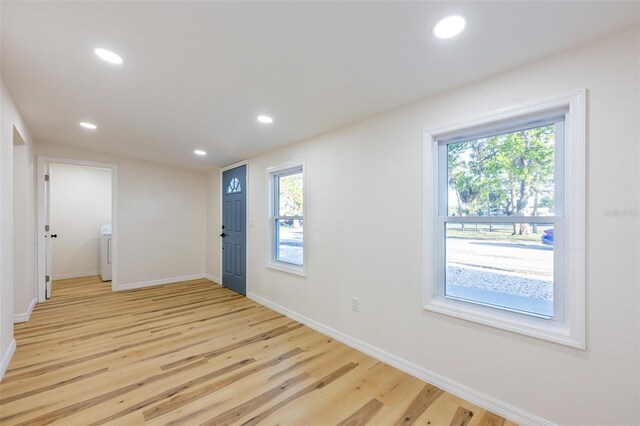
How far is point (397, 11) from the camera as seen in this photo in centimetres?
138

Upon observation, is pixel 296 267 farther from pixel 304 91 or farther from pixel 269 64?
pixel 269 64

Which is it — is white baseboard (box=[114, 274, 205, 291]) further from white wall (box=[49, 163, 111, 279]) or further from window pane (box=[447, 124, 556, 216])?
window pane (box=[447, 124, 556, 216])

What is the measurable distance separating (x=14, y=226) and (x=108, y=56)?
2876 millimetres

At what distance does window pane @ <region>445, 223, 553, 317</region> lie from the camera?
1838 millimetres

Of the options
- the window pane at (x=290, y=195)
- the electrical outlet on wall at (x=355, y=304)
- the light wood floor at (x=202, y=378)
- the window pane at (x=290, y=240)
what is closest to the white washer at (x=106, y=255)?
the light wood floor at (x=202, y=378)

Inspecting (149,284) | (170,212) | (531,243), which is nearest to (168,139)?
(170,212)

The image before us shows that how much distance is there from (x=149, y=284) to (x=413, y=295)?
4.99m

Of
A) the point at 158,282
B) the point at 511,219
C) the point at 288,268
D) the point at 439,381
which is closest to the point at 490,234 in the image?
the point at 511,219

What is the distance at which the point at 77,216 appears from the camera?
232 inches

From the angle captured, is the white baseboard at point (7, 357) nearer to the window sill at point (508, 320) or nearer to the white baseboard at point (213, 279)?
the white baseboard at point (213, 279)

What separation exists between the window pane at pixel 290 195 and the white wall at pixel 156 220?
2695 millimetres

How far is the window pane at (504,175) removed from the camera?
1.83 meters

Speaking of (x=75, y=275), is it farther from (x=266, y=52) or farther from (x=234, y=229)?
(x=266, y=52)

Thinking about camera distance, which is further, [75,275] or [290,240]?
[75,275]
